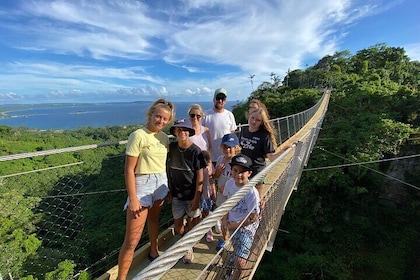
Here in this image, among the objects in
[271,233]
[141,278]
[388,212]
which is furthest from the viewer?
[388,212]

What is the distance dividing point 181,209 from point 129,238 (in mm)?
419

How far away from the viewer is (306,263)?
287 inches

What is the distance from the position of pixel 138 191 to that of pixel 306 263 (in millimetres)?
7464

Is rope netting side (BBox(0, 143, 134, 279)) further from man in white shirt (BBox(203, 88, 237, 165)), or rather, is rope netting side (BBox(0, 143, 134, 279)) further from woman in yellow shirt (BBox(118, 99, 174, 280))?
man in white shirt (BBox(203, 88, 237, 165))

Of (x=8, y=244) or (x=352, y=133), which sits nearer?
(x=8, y=244)

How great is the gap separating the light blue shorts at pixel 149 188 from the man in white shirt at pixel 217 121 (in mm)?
726

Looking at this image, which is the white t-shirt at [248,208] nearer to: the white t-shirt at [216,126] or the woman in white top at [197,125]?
the woman in white top at [197,125]

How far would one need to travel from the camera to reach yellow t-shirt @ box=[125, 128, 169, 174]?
4.28 feet

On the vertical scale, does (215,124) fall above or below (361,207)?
above

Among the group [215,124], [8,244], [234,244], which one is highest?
[215,124]

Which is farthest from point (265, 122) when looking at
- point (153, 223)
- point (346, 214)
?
point (346, 214)

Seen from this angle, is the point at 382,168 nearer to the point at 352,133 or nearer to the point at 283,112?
the point at 352,133

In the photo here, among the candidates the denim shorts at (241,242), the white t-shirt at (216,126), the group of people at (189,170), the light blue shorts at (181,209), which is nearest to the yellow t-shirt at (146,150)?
the group of people at (189,170)

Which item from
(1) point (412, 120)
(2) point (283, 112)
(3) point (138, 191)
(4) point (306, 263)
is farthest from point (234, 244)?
(2) point (283, 112)
